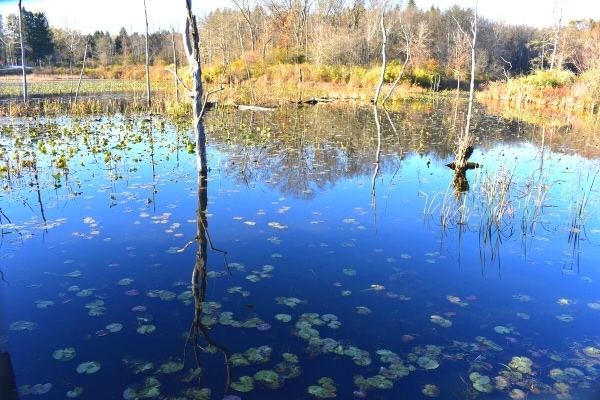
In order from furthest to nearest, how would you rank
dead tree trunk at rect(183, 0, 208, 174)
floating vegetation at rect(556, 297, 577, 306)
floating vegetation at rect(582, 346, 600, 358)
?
dead tree trunk at rect(183, 0, 208, 174), floating vegetation at rect(556, 297, 577, 306), floating vegetation at rect(582, 346, 600, 358)

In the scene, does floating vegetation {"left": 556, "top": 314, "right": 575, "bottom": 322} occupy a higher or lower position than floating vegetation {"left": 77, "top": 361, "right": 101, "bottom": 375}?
higher

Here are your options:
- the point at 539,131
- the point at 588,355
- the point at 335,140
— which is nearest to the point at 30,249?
the point at 588,355

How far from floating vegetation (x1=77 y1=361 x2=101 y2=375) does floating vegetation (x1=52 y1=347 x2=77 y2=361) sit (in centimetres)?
14

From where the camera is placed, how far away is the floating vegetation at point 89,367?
2.96 meters

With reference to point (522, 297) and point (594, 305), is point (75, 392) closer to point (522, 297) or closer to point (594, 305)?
point (522, 297)

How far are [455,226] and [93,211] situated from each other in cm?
495

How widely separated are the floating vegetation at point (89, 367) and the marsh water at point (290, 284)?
1 cm

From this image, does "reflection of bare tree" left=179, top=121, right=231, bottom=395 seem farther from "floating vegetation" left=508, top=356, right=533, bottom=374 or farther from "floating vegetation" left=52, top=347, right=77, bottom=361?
"floating vegetation" left=508, top=356, right=533, bottom=374

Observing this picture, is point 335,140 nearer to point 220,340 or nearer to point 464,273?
point 464,273

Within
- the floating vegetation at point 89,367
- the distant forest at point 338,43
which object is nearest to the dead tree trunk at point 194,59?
the floating vegetation at point 89,367

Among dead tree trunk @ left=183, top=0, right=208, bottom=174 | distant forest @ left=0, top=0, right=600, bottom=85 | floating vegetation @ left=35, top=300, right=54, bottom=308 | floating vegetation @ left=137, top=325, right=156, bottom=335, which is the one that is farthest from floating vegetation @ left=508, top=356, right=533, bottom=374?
distant forest @ left=0, top=0, right=600, bottom=85

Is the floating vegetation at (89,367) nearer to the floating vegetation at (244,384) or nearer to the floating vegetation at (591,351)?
the floating vegetation at (244,384)

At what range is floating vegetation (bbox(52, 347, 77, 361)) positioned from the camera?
10.1 ft

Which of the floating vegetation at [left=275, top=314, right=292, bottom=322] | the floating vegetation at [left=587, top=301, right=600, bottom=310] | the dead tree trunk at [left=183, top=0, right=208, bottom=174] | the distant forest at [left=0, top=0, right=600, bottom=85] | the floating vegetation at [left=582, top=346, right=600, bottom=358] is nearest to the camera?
the floating vegetation at [left=582, top=346, right=600, bottom=358]
